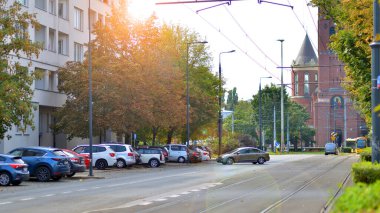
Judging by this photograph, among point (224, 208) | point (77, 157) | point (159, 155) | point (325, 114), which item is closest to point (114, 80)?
point (159, 155)

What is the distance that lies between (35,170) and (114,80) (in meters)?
18.9

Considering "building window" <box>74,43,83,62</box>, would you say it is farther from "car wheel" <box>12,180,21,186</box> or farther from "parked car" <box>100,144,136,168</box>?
"car wheel" <box>12,180,21,186</box>

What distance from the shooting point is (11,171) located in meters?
27.3

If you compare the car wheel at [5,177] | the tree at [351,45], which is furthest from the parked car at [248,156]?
the car wheel at [5,177]

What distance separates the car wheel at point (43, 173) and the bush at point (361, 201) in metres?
26.2

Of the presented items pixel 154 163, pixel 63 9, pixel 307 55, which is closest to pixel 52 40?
pixel 63 9

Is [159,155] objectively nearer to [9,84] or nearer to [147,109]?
[147,109]

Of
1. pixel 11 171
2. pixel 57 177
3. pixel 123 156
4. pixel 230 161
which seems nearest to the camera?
pixel 11 171

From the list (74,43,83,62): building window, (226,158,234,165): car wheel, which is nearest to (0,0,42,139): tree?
(226,158,234,165): car wheel

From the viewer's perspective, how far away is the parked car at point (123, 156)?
4406cm

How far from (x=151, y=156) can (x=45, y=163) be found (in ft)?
58.7

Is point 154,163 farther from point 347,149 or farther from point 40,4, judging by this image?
point 347,149

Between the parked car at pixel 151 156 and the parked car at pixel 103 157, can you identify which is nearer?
the parked car at pixel 103 157

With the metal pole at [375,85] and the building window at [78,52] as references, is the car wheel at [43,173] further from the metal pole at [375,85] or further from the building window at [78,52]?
the building window at [78,52]
